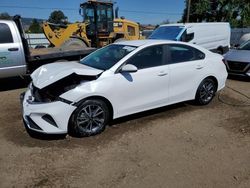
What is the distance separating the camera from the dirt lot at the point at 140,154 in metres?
3.92

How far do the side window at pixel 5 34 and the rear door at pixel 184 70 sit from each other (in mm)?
4453

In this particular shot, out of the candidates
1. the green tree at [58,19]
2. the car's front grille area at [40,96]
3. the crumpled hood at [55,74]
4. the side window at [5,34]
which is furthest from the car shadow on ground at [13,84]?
the green tree at [58,19]

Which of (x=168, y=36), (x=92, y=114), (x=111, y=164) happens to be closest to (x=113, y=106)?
(x=92, y=114)

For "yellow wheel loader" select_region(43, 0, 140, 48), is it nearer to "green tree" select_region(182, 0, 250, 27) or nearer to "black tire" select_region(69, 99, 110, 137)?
"black tire" select_region(69, 99, 110, 137)

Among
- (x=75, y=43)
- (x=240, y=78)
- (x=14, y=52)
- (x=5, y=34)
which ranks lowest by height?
(x=240, y=78)

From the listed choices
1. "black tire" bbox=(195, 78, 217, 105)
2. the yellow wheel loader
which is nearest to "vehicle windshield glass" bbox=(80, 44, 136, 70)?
"black tire" bbox=(195, 78, 217, 105)

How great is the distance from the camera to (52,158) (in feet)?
14.6

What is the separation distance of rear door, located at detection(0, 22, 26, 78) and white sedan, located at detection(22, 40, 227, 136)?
2.63 metres

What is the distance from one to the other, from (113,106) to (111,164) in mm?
1329

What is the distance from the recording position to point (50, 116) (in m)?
4.80

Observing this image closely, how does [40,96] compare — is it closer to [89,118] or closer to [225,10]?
[89,118]

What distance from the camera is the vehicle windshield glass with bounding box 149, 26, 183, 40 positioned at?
43.3ft

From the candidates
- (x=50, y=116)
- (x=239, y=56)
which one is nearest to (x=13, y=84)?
(x=50, y=116)

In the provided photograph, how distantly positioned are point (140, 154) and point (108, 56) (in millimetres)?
2292
